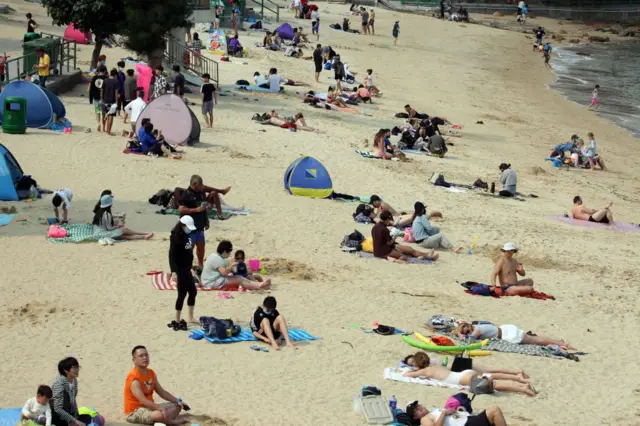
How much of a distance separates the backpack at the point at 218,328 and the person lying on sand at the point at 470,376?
7.14 feet

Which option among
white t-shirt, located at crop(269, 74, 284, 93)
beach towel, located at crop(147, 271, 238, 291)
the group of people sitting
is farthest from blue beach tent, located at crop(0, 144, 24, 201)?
white t-shirt, located at crop(269, 74, 284, 93)

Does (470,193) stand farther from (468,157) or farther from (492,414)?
(492,414)

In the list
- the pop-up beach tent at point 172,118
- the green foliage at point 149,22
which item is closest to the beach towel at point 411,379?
the pop-up beach tent at point 172,118

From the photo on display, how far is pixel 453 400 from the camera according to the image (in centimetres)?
1058

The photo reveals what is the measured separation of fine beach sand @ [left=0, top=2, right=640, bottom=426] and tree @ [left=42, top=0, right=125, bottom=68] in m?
1.92

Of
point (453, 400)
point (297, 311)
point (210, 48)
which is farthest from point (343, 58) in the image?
point (453, 400)

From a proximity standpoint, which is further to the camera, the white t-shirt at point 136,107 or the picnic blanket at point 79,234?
the white t-shirt at point 136,107

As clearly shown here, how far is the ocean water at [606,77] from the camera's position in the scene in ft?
138

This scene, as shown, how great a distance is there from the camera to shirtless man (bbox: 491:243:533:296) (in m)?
15.8

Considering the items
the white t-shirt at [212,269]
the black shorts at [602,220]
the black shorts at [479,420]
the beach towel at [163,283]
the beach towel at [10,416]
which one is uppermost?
the white t-shirt at [212,269]

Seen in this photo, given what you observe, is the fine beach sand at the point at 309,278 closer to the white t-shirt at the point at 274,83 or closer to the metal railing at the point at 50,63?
the metal railing at the point at 50,63

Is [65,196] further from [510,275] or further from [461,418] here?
[461,418]

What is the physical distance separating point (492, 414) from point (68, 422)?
13.2 feet

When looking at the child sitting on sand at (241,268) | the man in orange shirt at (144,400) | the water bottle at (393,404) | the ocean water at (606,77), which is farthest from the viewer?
the ocean water at (606,77)
